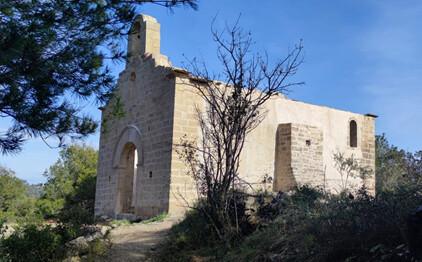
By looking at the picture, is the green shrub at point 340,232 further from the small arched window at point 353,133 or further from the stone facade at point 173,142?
the small arched window at point 353,133

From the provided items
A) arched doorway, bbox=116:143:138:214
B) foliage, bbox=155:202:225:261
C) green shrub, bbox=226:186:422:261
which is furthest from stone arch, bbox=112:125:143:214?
green shrub, bbox=226:186:422:261

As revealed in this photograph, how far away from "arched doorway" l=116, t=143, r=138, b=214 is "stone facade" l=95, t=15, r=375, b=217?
3 cm

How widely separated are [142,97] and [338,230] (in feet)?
33.0

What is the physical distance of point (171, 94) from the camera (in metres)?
12.8

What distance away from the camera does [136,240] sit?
8891 millimetres

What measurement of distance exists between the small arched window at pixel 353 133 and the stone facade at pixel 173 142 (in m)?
0.08

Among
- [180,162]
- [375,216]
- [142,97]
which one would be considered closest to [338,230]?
[375,216]

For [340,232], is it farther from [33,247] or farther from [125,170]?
[125,170]

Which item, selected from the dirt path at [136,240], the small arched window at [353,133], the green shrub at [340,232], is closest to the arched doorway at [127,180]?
the dirt path at [136,240]

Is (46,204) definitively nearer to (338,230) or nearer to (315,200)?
(315,200)

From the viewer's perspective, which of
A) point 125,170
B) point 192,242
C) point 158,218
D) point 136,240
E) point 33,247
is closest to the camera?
point 33,247

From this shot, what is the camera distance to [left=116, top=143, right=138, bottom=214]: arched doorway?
15062mm

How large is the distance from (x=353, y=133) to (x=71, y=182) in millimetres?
13211

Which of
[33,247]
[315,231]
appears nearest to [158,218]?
[33,247]
